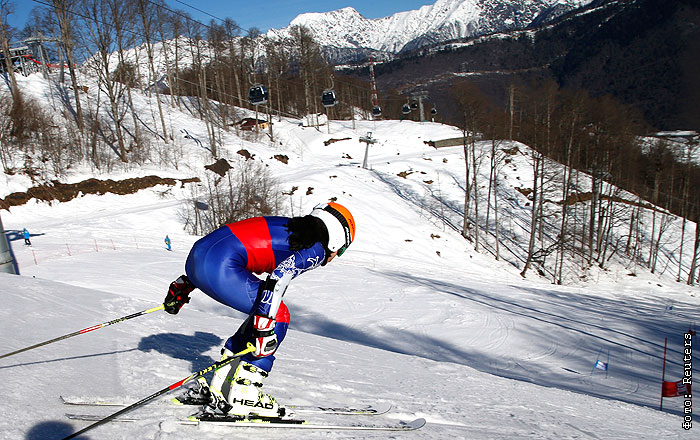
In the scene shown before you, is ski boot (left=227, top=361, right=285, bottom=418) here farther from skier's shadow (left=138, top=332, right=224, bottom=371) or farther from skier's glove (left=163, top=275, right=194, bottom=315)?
skier's shadow (left=138, top=332, right=224, bottom=371)

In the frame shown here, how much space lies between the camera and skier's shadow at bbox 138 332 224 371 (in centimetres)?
429

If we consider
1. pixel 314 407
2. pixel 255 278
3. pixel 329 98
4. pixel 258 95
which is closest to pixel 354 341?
pixel 314 407

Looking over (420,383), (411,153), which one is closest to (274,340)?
(420,383)

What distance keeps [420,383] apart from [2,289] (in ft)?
17.2

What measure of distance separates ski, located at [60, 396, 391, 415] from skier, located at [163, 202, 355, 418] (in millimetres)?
342

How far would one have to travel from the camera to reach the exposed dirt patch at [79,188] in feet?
72.1

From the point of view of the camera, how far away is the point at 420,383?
185 inches

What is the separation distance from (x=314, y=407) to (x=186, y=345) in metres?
2.03

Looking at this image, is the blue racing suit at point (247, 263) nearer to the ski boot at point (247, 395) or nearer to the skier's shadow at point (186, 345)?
the ski boot at point (247, 395)

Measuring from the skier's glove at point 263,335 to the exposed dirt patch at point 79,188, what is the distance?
24581mm

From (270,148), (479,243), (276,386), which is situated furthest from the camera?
(270,148)

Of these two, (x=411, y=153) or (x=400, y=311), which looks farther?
(x=411, y=153)

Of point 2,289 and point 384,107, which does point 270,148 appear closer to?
point 2,289

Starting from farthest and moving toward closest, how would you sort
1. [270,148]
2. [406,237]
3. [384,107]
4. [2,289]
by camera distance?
[384,107], [270,148], [406,237], [2,289]
